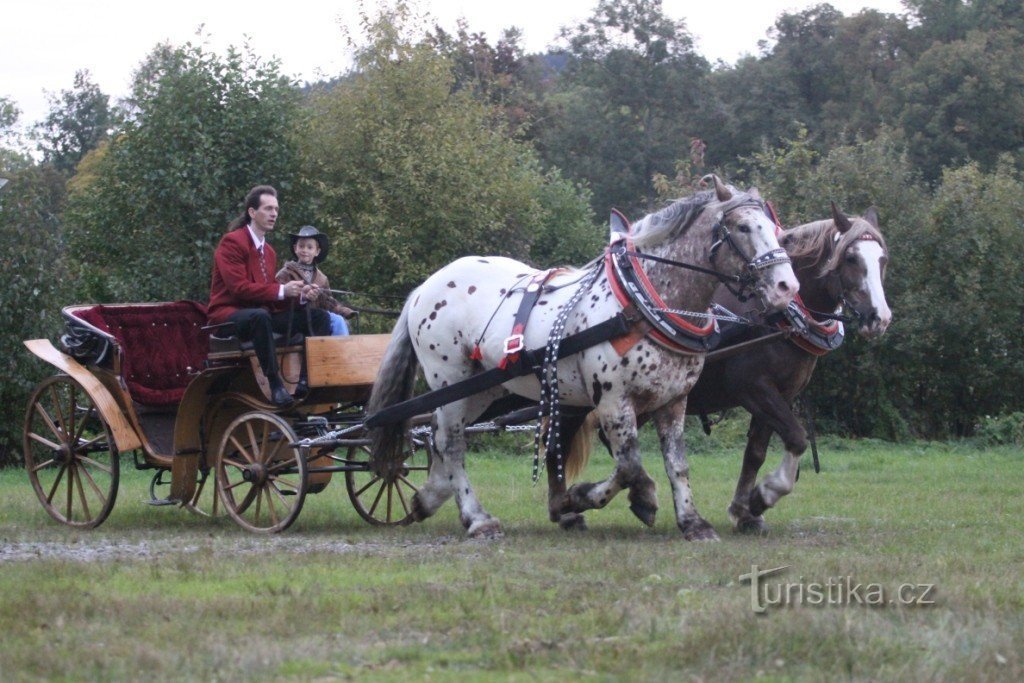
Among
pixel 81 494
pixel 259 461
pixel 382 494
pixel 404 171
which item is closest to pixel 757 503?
pixel 382 494

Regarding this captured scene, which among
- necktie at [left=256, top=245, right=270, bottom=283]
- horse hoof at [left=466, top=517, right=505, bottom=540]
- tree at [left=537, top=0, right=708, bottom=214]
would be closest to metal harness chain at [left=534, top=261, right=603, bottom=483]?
horse hoof at [left=466, top=517, right=505, bottom=540]

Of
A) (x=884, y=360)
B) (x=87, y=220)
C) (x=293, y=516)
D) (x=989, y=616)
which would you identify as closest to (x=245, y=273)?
(x=293, y=516)

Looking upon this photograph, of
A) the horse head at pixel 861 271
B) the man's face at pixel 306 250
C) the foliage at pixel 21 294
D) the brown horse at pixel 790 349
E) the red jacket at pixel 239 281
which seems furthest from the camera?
the foliage at pixel 21 294

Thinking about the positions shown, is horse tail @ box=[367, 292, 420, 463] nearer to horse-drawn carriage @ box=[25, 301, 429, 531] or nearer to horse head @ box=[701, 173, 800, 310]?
horse-drawn carriage @ box=[25, 301, 429, 531]

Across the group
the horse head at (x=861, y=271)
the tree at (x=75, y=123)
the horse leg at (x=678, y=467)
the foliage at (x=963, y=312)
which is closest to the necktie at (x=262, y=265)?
the horse leg at (x=678, y=467)

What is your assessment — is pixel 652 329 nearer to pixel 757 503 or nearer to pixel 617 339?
pixel 617 339

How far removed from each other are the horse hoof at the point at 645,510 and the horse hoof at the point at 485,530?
0.83m

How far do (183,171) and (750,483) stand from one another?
1071cm

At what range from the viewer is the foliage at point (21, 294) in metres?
16.2

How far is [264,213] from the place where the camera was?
9.26 m

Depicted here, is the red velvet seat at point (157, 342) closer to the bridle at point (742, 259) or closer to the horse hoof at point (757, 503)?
the bridle at point (742, 259)

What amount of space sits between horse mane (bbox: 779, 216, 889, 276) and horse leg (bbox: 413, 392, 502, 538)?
2.30 meters

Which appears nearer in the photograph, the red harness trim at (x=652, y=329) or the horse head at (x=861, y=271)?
the red harness trim at (x=652, y=329)

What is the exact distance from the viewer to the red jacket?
905 cm
